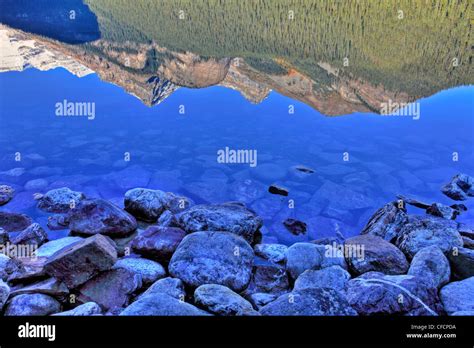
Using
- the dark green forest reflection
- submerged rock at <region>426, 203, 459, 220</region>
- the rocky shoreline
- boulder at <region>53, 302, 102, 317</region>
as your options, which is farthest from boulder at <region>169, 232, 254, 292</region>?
the dark green forest reflection

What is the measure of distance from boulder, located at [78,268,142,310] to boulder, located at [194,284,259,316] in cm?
79

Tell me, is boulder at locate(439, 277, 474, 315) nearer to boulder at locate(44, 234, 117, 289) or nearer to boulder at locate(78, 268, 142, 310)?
boulder at locate(78, 268, 142, 310)

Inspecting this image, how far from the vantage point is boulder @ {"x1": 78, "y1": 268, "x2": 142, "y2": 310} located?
402 cm

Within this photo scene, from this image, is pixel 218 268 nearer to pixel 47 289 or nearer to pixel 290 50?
pixel 47 289

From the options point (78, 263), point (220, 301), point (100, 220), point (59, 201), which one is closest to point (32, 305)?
point (78, 263)

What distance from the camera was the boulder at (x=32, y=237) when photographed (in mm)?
5242

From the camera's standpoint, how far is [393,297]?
137 inches

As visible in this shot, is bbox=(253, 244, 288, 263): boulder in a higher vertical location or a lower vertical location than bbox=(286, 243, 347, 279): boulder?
lower

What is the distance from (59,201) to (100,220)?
1.40m

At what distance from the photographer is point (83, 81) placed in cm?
1734

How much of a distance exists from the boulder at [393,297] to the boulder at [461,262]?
75 centimetres
